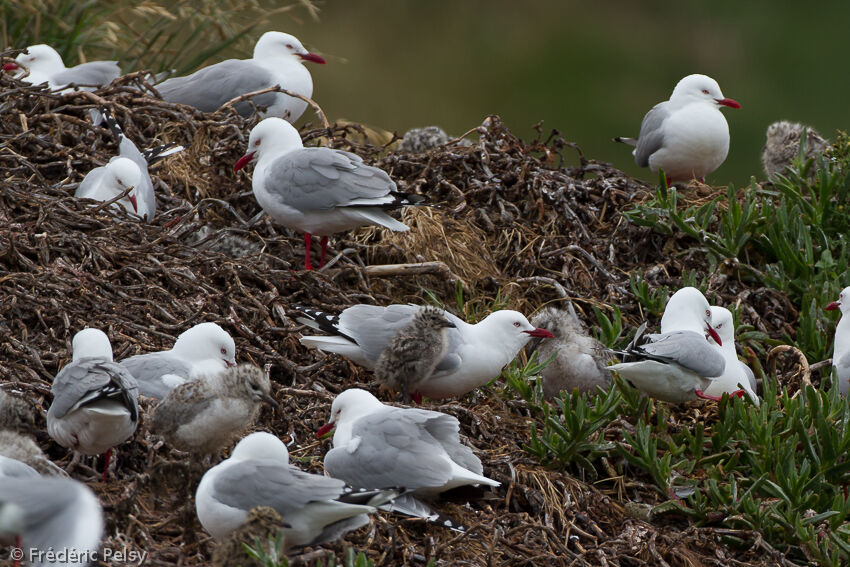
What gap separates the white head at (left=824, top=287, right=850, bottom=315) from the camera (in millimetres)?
6148

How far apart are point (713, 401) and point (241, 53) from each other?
6.52m

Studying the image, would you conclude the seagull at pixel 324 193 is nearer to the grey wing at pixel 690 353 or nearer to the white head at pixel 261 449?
the grey wing at pixel 690 353

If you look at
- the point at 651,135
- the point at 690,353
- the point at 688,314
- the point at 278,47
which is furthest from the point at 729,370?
the point at 278,47

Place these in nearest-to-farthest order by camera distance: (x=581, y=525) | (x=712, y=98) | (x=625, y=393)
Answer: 1. (x=581, y=525)
2. (x=625, y=393)
3. (x=712, y=98)

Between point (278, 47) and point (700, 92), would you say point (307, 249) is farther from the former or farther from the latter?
point (700, 92)

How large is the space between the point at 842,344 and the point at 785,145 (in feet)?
11.0

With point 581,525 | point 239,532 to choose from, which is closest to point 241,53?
point 581,525

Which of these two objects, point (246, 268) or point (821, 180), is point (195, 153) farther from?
point (821, 180)

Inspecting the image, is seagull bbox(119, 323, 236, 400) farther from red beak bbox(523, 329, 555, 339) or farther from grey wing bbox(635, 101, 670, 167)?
grey wing bbox(635, 101, 670, 167)

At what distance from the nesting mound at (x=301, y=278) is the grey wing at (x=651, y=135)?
0.89ft

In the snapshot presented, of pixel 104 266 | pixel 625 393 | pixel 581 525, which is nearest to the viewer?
pixel 581 525

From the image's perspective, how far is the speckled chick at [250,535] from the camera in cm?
346

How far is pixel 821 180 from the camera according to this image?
7.12m

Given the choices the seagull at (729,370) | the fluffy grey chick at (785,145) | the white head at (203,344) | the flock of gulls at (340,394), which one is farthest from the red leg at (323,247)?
the fluffy grey chick at (785,145)
